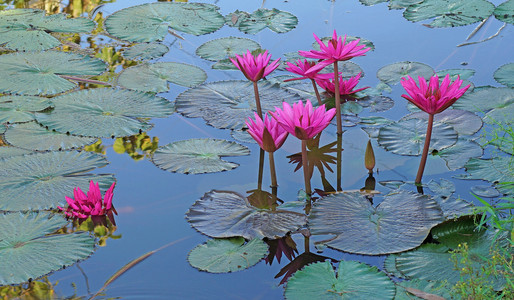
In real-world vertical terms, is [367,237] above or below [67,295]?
above

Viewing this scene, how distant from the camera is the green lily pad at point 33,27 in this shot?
13.6 feet

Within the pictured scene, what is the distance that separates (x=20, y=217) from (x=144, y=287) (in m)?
0.65

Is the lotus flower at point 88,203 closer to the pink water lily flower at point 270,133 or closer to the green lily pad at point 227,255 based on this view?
the green lily pad at point 227,255

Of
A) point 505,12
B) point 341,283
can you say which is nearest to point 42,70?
point 341,283

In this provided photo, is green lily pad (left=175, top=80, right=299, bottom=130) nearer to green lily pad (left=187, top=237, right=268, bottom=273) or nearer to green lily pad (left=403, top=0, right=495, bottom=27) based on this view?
green lily pad (left=187, top=237, right=268, bottom=273)

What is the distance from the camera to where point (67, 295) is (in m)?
2.10

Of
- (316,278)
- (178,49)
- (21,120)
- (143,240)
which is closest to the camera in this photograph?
(316,278)

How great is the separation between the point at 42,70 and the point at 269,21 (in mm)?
1589

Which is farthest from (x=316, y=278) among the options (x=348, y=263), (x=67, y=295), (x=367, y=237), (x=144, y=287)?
(x=67, y=295)

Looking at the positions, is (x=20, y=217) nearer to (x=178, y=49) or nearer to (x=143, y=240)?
(x=143, y=240)

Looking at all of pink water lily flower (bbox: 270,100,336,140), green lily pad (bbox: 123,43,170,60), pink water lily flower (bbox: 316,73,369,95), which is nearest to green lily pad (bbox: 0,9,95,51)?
green lily pad (bbox: 123,43,170,60)

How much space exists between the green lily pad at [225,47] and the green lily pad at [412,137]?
127 cm

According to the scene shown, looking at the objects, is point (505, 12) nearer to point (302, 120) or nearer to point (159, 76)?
point (159, 76)

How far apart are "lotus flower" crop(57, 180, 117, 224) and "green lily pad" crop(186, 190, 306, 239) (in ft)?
1.11
